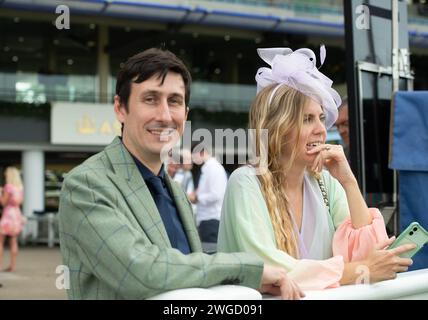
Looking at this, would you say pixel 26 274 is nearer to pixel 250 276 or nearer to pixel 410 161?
pixel 410 161

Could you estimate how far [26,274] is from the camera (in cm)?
939

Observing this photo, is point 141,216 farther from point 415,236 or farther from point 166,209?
point 415,236

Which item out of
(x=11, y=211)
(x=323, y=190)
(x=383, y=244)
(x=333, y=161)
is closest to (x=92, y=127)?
(x=11, y=211)

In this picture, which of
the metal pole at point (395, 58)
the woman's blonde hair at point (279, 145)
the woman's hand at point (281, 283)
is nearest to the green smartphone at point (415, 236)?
the woman's blonde hair at point (279, 145)

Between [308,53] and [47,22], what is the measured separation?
17.9 m

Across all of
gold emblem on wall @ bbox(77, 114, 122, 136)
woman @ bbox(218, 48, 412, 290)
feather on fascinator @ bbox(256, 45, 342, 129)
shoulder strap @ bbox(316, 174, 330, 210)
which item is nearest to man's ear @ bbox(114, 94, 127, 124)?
woman @ bbox(218, 48, 412, 290)

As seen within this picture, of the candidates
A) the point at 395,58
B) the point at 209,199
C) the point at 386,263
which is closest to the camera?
the point at 386,263

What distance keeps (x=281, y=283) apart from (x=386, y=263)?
0.38 meters

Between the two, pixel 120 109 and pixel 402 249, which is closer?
pixel 120 109

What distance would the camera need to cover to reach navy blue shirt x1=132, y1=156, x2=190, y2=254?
1.54 metres

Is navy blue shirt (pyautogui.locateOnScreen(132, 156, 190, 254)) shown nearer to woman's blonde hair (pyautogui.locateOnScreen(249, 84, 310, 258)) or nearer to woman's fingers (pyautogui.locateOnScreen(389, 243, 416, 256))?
woman's blonde hair (pyautogui.locateOnScreen(249, 84, 310, 258))

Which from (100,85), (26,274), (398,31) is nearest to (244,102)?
(100,85)

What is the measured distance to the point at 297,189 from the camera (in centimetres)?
197

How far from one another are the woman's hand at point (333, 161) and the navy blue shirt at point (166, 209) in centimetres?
50
